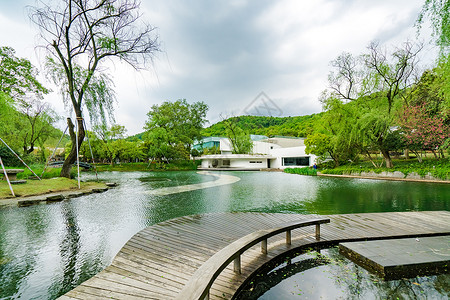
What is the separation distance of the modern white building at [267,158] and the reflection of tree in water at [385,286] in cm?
2798

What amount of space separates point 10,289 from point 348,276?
4.33 metres

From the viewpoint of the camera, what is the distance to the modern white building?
1220 inches

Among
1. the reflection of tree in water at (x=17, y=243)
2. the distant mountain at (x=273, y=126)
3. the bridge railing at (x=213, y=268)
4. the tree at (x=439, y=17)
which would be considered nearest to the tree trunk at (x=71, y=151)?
the reflection of tree in water at (x=17, y=243)

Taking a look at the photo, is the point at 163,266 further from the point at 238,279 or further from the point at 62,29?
the point at 62,29

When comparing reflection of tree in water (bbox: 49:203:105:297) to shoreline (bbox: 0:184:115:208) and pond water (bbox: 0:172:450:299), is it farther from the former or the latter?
shoreline (bbox: 0:184:115:208)

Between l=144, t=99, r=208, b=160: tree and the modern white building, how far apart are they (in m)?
5.38

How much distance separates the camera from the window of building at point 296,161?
96.7 ft

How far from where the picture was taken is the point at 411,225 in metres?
4.36

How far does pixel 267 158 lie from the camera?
35719 mm

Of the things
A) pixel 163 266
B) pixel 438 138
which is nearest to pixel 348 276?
pixel 163 266

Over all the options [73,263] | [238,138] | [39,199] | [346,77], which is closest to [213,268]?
[73,263]

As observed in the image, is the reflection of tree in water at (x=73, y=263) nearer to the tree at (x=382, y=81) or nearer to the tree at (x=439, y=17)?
the tree at (x=439, y=17)

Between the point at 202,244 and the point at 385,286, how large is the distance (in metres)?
2.52

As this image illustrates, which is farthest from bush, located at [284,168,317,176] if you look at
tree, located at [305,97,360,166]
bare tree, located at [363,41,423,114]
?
bare tree, located at [363,41,423,114]
